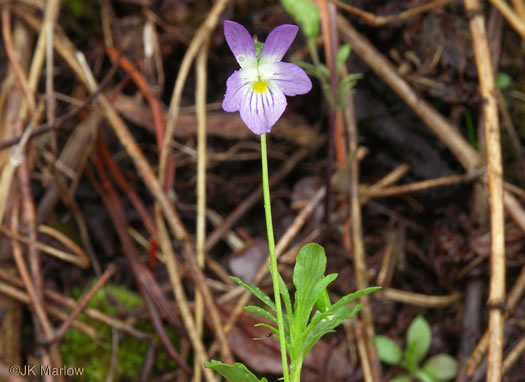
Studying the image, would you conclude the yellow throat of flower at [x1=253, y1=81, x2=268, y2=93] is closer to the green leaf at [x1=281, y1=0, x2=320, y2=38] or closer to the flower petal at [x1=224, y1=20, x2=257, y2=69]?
the flower petal at [x1=224, y1=20, x2=257, y2=69]

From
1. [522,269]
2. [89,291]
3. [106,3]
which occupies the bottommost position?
[89,291]

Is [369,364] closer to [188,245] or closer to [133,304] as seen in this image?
[188,245]

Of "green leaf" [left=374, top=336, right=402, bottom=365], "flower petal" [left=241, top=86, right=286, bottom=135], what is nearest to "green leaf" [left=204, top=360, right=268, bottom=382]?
"flower petal" [left=241, top=86, right=286, bottom=135]

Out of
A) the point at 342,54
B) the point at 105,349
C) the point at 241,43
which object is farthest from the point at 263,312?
the point at 342,54

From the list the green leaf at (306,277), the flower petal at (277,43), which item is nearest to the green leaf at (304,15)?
the flower petal at (277,43)

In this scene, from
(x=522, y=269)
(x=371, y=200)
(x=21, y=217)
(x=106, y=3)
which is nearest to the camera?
(x=522, y=269)

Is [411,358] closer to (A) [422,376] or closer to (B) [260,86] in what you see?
(A) [422,376]

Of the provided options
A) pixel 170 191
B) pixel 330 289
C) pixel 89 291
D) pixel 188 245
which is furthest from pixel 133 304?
pixel 330 289
